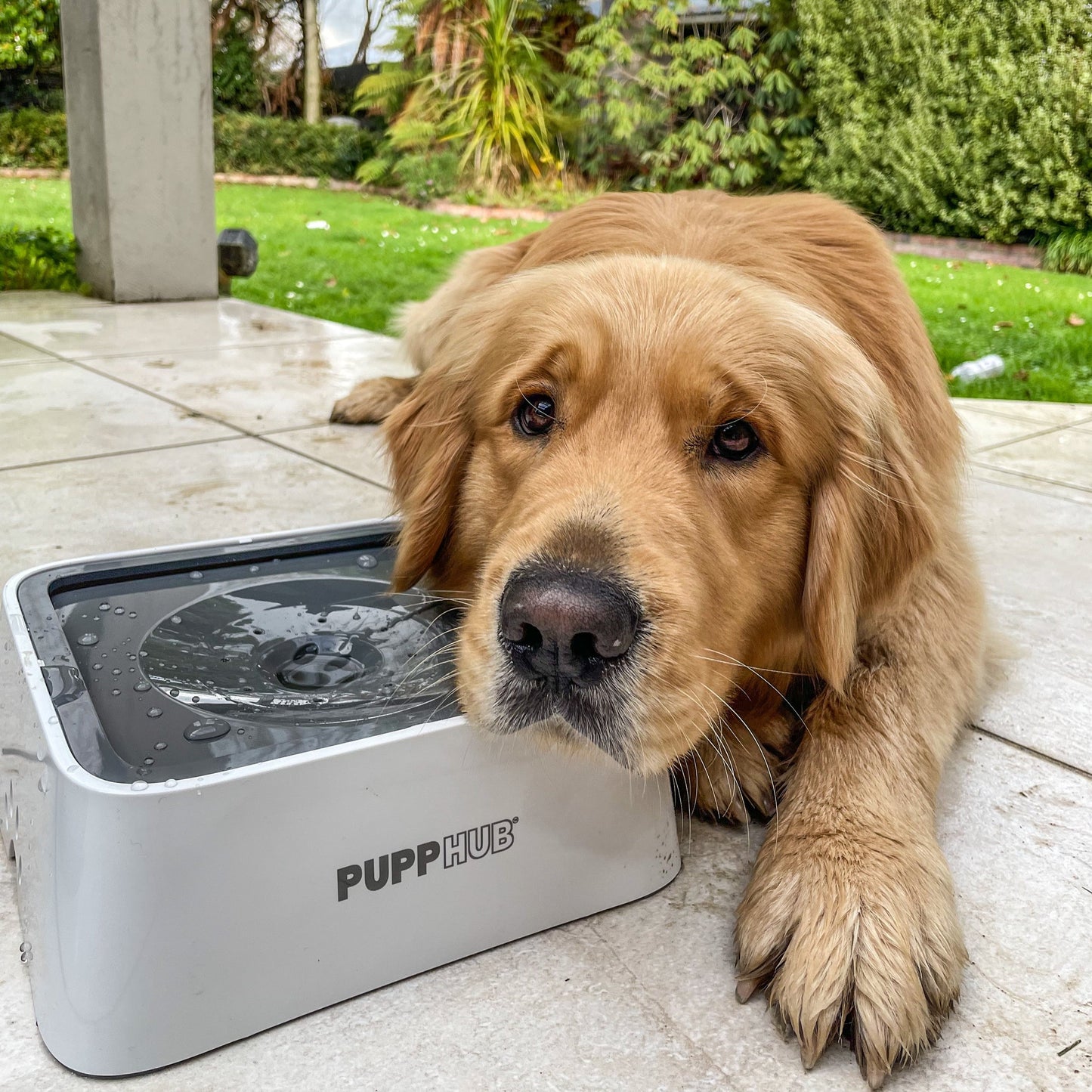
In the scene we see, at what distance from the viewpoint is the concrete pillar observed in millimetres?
7863

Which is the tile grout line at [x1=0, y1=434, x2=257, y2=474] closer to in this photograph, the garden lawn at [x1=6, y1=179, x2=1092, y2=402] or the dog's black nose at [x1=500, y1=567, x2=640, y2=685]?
the garden lawn at [x1=6, y1=179, x2=1092, y2=402]

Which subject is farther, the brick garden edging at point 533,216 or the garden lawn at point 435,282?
the brick garden edging at point 533,216

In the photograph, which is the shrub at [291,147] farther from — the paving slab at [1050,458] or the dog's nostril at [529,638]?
the dog's nostril at [529,638]

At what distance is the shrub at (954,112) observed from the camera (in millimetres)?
14094

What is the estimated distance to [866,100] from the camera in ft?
53.2

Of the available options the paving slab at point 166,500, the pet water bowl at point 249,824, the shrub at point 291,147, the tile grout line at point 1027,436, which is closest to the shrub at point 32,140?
the shrub at point 291,147

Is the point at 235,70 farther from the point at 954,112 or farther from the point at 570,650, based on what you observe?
the point at 570,650

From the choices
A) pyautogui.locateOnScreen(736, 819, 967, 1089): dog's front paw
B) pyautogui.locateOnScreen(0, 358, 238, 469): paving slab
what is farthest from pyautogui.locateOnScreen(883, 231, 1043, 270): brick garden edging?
pyautogui.locateOnScreen(736, 819, 967, 1089): dog's front paw

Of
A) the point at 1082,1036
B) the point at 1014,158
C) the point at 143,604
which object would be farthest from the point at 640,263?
the point at 1014,158

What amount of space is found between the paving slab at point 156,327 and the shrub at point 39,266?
1.75ft

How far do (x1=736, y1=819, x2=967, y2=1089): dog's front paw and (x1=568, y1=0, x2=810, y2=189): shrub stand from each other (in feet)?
56.0

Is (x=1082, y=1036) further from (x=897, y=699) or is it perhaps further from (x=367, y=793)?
(x=367, y=793)

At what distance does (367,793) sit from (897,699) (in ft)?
3.97

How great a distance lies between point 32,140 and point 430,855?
2539 centimetres
